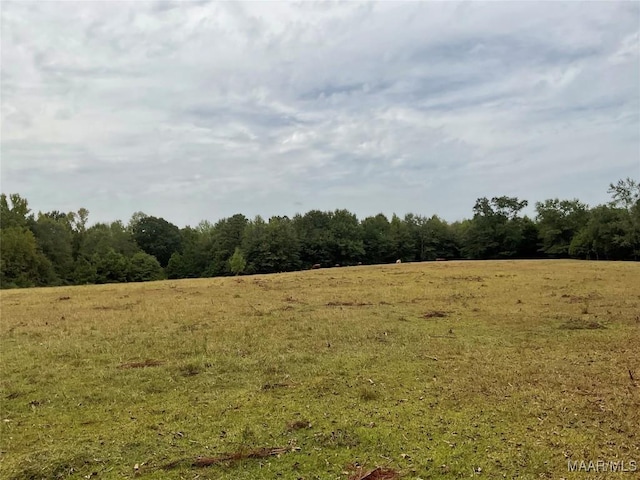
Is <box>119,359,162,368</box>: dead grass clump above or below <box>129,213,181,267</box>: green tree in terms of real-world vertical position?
below

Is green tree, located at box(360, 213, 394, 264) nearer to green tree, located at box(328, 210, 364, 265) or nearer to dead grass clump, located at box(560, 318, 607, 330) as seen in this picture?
green tree, located at box(328, 210, 364, 265)

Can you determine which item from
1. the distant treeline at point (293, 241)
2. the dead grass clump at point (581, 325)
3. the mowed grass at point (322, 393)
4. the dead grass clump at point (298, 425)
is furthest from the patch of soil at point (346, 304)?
the distant treeline at point (293, 241)

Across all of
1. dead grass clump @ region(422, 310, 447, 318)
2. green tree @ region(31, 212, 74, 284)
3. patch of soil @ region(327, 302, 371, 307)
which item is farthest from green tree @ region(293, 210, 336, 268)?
dead grass clump @ region(422, 310, 447, 318)

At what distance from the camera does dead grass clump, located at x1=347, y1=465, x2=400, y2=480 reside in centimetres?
537

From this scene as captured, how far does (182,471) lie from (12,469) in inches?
90.4

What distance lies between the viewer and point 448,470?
18.1 ft

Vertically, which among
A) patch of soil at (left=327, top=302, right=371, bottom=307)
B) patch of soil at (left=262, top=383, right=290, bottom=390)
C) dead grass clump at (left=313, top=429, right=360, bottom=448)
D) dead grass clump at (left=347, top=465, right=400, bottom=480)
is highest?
patch of soil at (left=327, top=302, right=371, bottom=307)

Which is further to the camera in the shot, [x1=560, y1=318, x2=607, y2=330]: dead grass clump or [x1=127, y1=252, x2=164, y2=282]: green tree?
[x1=127, y1=252, x2=164, y2=282]: green tree

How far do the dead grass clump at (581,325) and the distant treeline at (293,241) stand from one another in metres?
59.0

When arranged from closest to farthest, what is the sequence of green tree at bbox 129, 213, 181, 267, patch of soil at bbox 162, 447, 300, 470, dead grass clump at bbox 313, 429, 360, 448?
patch of soil at bbox 162, 447, 300, 470 < dead grass clump at bbox 313, 429, 360, 448 < green tree at bbox 129, 213, 181, 267

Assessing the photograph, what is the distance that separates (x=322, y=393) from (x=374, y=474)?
121 inches

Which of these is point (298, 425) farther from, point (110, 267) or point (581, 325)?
point (110, 267)

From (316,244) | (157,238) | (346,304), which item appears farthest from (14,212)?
(346,304)

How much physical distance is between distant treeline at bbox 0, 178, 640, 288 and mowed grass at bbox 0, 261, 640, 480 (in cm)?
5923
